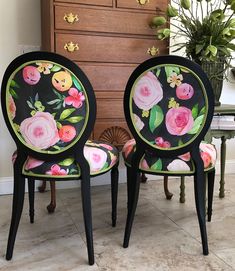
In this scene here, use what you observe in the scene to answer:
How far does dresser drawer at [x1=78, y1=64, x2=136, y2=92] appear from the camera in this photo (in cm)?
225

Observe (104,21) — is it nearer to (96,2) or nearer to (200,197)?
(96,2)

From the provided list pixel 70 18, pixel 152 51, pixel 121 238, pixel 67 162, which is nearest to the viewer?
pixel 67 162

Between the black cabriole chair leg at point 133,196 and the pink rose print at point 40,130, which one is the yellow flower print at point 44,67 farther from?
the black cabriole chair leg at point 133,196

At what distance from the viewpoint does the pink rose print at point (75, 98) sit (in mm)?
1459

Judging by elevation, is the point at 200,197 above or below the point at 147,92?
below

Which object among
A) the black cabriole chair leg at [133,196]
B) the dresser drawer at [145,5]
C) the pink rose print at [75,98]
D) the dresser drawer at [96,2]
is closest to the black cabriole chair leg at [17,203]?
the pink rose print at [75,98]

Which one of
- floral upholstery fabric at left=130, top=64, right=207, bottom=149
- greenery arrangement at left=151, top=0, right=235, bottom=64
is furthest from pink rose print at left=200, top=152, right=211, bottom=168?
greenery arrangement at left=151, top=0, right=235, bottom=64

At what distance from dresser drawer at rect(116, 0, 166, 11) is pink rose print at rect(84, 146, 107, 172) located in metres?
1.13

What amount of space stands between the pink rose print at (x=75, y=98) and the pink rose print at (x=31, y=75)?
15 centimetres

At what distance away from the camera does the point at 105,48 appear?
227cm

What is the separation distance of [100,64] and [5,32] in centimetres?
77

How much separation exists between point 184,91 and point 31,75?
0.68 meters

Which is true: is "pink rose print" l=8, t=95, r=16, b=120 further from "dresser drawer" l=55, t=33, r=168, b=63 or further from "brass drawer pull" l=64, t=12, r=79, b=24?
"brass drawer pull" l=64, t=12, r=79, b=24

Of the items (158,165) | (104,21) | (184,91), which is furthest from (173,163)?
(104,21)
